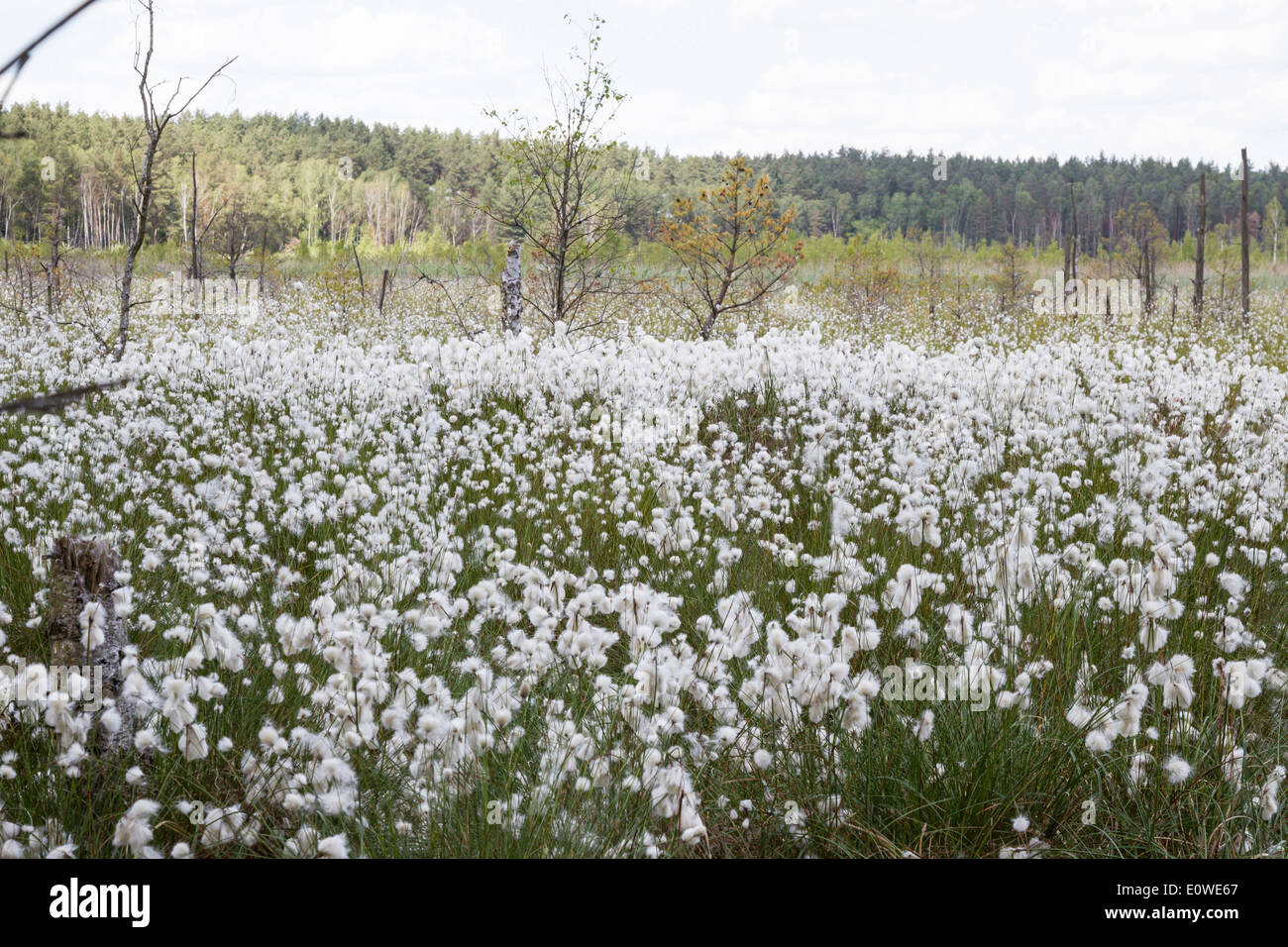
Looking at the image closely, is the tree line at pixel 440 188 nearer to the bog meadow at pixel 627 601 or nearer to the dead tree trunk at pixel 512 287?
the dead tree trunk at pixel 512 287

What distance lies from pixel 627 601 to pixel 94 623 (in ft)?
5.61

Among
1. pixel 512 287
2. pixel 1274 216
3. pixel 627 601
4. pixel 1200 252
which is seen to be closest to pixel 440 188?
pixel 1200 252

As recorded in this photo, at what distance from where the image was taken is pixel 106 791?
2.63 metres

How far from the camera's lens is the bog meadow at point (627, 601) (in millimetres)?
2584

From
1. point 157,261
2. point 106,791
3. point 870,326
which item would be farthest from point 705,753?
point 157,261

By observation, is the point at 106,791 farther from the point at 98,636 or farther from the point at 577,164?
the point at 577,164

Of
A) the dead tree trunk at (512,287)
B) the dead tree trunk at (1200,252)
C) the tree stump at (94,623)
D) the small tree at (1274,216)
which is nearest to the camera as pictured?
the tree stump at (94,623)

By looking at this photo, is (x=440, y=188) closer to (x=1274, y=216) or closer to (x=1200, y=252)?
(x=1200, y=252)

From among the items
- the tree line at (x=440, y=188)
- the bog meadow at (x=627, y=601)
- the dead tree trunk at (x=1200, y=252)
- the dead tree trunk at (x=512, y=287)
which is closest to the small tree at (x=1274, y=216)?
the tree line at (x=440, y=188)

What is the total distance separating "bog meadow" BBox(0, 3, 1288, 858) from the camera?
2.58 meters

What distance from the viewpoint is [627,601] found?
322cm

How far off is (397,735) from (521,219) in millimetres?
11226

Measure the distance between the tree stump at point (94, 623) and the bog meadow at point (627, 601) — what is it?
1cm
